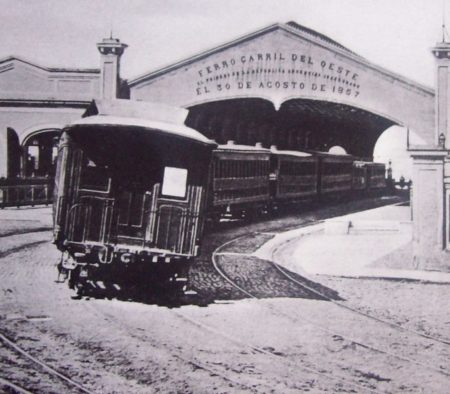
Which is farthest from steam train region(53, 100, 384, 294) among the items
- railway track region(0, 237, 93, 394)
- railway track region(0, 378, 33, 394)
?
railway track region(0, 378, 33, 394)

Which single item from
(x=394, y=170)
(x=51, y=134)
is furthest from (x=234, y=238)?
(x=394, y=170)

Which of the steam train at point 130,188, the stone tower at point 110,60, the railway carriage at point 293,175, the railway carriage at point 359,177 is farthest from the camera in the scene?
the railway carriage at point 359,177

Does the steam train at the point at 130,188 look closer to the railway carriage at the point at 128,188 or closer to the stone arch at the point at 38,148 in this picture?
the railway carriage at the point at 128,188

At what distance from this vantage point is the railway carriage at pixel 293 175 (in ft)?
74.9

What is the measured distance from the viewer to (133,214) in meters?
7.90

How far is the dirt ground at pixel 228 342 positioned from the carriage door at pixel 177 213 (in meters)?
0.94

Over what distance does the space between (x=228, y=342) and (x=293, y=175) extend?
60.1 ft

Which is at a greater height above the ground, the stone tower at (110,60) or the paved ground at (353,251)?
the stone tower at (110,60)

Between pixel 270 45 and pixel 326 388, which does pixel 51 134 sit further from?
pixel 326 388

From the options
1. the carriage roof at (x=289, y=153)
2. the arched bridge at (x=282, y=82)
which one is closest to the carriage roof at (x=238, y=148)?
the arched bridge at (x=282, y=82)

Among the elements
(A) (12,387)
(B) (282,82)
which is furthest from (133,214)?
(B) (282,82)

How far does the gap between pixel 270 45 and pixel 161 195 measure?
7.65 metres

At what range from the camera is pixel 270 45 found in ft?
46.7

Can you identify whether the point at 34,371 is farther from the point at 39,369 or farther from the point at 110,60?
the point at 110,60
